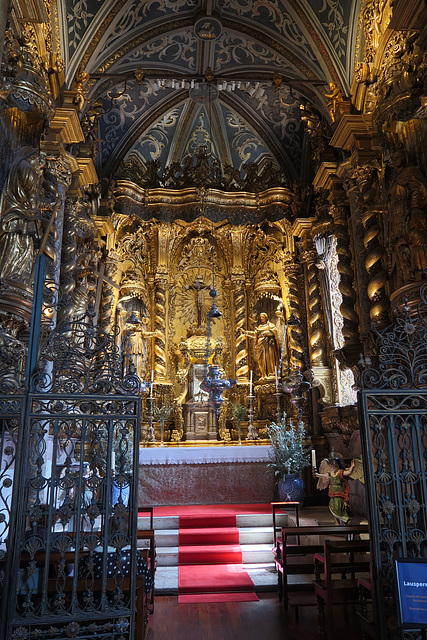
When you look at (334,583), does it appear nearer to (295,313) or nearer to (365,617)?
(365,617)

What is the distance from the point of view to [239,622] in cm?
536

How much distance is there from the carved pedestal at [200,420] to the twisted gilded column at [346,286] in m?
4.43

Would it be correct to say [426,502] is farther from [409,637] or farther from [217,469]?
[217,469]

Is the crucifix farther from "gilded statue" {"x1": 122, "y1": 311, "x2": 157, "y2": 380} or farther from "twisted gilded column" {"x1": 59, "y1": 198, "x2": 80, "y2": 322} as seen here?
"twisted gilded column" {"x1": 59, "y1": 198, "x2": 80, "y2": 322}

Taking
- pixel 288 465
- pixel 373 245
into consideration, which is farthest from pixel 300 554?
pixel 373 245

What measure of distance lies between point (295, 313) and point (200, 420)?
11.6 ft

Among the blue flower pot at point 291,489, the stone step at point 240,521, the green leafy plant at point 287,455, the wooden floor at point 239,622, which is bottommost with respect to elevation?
the wooden floor at point 239,622

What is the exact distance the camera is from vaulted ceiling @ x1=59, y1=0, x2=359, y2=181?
1018 centimetres

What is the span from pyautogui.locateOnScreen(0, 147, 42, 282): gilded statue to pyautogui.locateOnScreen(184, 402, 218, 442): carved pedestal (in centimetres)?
649

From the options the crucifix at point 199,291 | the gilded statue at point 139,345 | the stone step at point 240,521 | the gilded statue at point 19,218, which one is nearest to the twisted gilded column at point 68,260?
the gilded statue at point 19,218

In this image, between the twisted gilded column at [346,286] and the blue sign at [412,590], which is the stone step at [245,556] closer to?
the twisted gilded column at [346,286]

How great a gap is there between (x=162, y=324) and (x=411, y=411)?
9574 mm

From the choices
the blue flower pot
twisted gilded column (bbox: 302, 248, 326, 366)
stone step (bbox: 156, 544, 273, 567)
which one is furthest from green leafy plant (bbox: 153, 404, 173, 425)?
stone step (bbox: 156, 544, 273, 567)

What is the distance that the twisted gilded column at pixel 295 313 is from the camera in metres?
12.5
